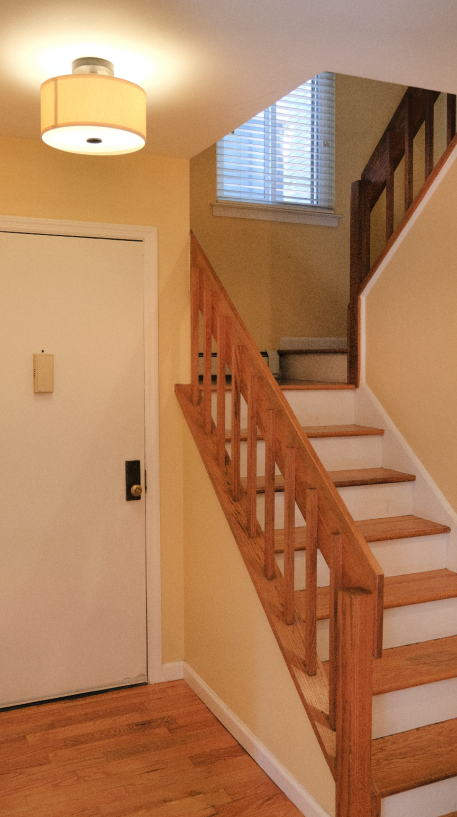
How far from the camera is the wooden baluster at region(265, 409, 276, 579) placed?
2436 mm

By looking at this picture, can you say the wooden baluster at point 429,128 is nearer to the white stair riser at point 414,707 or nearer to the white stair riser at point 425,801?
the white stair riser at point 414,707

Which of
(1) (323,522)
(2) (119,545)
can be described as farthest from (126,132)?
(2) (119,545)

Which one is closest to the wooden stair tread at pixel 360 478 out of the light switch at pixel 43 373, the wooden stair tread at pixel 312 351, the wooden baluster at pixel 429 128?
the wooden stair tread at pixel 312 351

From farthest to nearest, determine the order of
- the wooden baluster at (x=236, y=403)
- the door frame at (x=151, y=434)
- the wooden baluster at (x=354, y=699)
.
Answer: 1. the door frame at (x=151, y=434)
2. the wooden baluster at (x=236, y=403)
3. the wooden baluster at (x=354, y=699)

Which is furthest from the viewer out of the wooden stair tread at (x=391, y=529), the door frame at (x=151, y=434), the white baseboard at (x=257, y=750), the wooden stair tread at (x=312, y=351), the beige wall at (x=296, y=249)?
the beige wall at (x=296, y=249)

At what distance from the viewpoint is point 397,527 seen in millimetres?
3053

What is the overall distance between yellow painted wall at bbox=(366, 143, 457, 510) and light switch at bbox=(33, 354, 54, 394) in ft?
5.39

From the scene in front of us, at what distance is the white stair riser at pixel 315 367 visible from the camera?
4.06 metres

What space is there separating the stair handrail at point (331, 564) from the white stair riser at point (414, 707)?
32 centimetres

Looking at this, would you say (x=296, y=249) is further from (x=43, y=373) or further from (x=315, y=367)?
(x=43, y=373)

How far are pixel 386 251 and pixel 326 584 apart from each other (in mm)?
1703

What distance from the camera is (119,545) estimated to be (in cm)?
322

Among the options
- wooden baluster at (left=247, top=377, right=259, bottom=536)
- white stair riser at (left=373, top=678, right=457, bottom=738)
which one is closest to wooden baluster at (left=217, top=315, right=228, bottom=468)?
wooden baluster at (left=247, top=377, right=259, bottom=536)

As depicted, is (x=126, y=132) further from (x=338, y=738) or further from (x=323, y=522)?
(x=338, y=738)
